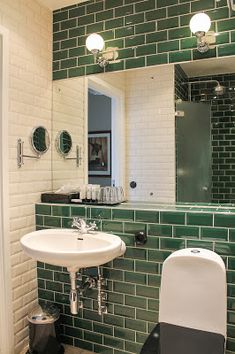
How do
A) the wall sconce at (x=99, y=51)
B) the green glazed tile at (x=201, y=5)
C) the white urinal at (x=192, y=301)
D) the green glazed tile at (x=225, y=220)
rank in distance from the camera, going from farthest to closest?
1. the wall sconce at (x=99, y=51)
2. the green glazed tile at (x=201, y=5)
3. the green glazed tile at (x=225, y=220)
4. the white urinal at (x=192, y=301)

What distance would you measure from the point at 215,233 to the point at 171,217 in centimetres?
26

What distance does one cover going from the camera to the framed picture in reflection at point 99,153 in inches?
86.9

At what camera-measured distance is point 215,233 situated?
1.71 metres

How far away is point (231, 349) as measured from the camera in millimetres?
1729

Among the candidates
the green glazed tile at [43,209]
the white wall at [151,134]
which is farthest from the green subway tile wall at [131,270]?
the white wall at [151,134]

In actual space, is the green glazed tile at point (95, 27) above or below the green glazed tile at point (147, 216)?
above

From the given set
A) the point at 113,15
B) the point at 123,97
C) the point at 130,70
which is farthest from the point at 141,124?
the point at 113,15

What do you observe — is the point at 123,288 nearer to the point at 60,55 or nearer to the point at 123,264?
the point at 123,264

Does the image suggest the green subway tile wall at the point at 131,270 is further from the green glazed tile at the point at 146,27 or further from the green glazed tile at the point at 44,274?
the green glazed tile at the point at 146,27

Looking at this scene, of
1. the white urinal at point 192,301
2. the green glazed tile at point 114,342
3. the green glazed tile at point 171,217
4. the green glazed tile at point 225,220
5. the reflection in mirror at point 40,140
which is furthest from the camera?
the reflection in mirror at point 40,140

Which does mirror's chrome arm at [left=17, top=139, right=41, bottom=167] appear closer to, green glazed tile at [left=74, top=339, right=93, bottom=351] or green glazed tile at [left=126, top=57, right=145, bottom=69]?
green glazed tile at [left=126, top=57, right=145, bottom=69]

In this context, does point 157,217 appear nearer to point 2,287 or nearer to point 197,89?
point 197,89

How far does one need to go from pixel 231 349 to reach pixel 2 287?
143 centimetres

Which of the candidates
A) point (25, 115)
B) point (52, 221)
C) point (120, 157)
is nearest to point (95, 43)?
point (25, 115)
